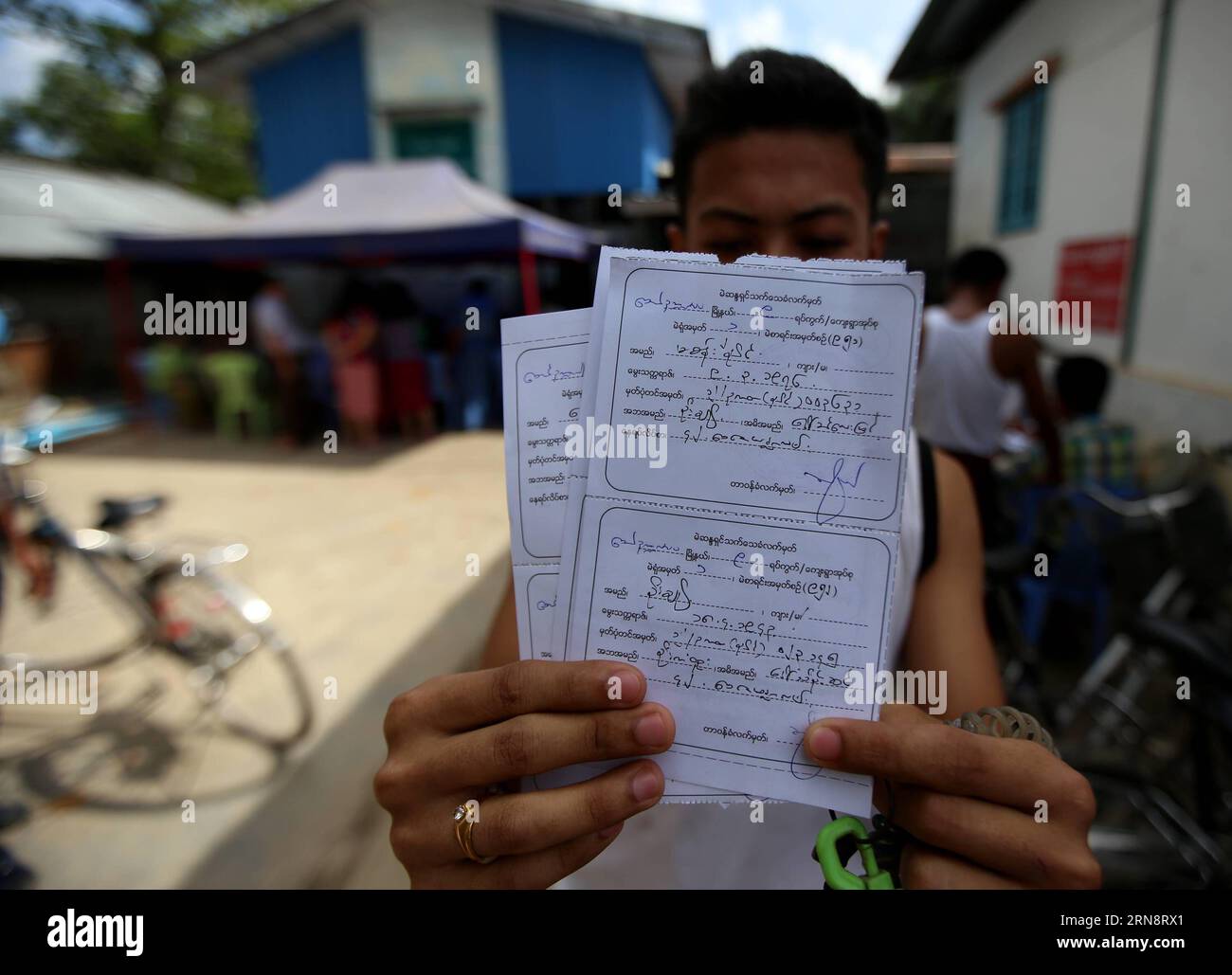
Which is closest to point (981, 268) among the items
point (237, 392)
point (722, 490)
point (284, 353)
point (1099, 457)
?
point (1099, 457)

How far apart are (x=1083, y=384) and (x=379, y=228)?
6556 millimetres

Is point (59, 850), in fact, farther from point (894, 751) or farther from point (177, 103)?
point (177, 103)

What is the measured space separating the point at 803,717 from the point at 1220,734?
1885mm

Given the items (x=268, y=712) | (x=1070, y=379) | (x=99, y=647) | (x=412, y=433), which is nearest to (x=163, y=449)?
(x=412, y=433)

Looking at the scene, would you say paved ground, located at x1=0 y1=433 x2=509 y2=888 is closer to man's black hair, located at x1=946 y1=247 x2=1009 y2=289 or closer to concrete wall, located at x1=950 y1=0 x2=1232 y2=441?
man's black hair, located at x1=946 y1=247 x2=1009 y2=289

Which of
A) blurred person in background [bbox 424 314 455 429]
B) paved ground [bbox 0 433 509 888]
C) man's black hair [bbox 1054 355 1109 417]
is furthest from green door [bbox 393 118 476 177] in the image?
man's black hair [bbox 1054 355 1109 417]

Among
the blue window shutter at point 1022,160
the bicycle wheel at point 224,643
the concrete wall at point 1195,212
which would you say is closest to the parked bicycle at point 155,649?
the bicycle wheel at point 224,643

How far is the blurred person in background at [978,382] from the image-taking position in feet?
9.78

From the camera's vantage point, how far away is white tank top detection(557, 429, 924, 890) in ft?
3.39

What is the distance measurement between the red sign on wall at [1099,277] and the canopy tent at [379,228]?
15.4 feet

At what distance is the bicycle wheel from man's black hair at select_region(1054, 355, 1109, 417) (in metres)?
3.67
